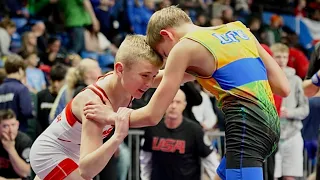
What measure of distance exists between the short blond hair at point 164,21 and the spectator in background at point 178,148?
2.95 metres

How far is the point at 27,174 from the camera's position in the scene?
270 inches

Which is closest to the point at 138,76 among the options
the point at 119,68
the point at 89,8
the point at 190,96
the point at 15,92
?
the point at 119,68

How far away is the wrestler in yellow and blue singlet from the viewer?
152 inches

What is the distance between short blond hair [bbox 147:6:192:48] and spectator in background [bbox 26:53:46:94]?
219 inches

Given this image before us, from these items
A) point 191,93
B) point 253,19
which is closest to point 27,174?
point 191,93

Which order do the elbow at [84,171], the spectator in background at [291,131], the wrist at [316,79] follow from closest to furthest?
the elbow at [84,171] < the wrist at [316,79] < the spectator in background at [291,131]

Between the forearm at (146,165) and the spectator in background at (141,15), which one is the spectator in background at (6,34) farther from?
the forearm at (146,165)

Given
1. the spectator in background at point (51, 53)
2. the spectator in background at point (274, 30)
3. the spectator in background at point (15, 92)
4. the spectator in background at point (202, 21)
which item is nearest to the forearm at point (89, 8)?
the spectator in background at point (51, 53)

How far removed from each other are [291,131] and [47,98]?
273cm

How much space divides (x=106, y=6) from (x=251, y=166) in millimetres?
9452

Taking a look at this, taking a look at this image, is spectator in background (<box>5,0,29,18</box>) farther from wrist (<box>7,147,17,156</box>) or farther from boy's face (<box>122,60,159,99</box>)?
boy's face (<box>122,60,159,99</box>)

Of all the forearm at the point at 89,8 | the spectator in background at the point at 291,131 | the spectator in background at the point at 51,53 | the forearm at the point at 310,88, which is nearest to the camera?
the forearm at the point at 310,88

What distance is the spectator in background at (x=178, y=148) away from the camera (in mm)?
6992

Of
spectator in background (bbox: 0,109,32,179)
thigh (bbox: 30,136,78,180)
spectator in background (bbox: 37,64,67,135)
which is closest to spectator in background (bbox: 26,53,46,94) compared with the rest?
spectator in background (bbox: 37,64,67,135)
